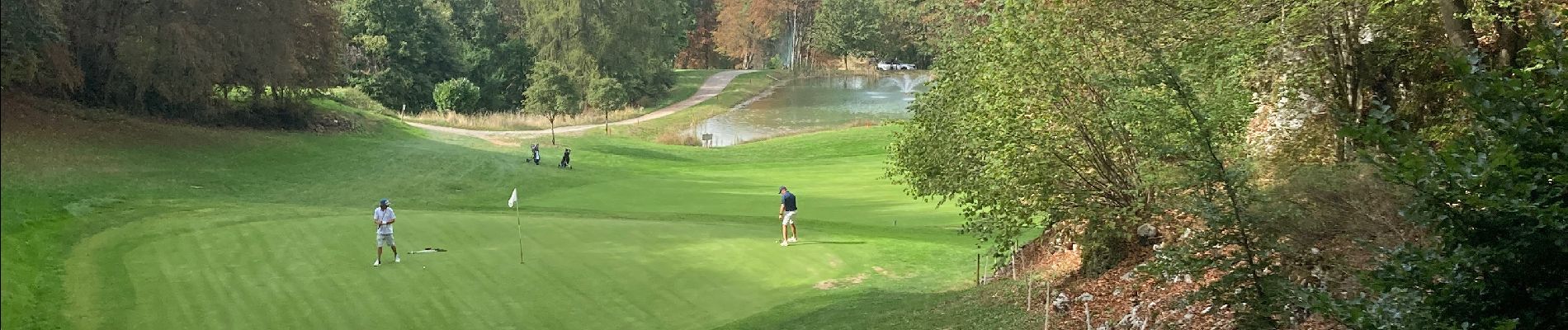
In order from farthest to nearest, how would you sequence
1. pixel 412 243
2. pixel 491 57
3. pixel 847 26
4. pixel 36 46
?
pixel 847 26 → pixel 491 57 → pixel 36 46 → pixel 412 243

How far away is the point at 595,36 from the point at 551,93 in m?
6.64

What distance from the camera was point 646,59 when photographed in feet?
273

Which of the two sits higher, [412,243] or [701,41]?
[701,41]

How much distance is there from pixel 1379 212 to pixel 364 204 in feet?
98.3

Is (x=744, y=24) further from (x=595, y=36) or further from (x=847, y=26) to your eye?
(x=595, y=36)

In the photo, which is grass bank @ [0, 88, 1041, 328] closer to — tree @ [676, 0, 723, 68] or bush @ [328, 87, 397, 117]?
bush @ [328, 87, 397, 117]

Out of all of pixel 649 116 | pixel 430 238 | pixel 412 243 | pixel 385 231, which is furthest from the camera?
pixel 649 116

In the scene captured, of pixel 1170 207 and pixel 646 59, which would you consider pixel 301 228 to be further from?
pixel 646 59

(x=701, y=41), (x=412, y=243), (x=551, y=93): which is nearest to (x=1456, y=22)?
(x=412, y=243)

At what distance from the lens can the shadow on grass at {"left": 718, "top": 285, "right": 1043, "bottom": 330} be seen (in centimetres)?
1606

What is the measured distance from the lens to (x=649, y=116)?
78812 millimetres

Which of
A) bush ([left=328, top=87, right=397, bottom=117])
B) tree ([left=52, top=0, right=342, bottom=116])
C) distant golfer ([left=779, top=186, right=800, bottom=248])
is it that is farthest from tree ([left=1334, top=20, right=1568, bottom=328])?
bush ([left=328, top=87, right=397, bottom=117])

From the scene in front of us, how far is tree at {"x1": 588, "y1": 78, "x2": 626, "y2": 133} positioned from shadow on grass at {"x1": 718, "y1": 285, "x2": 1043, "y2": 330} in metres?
56.3

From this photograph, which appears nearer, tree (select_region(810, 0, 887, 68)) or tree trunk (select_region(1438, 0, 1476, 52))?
tree trunk (select_region(1438, 0, 1476, 52))
